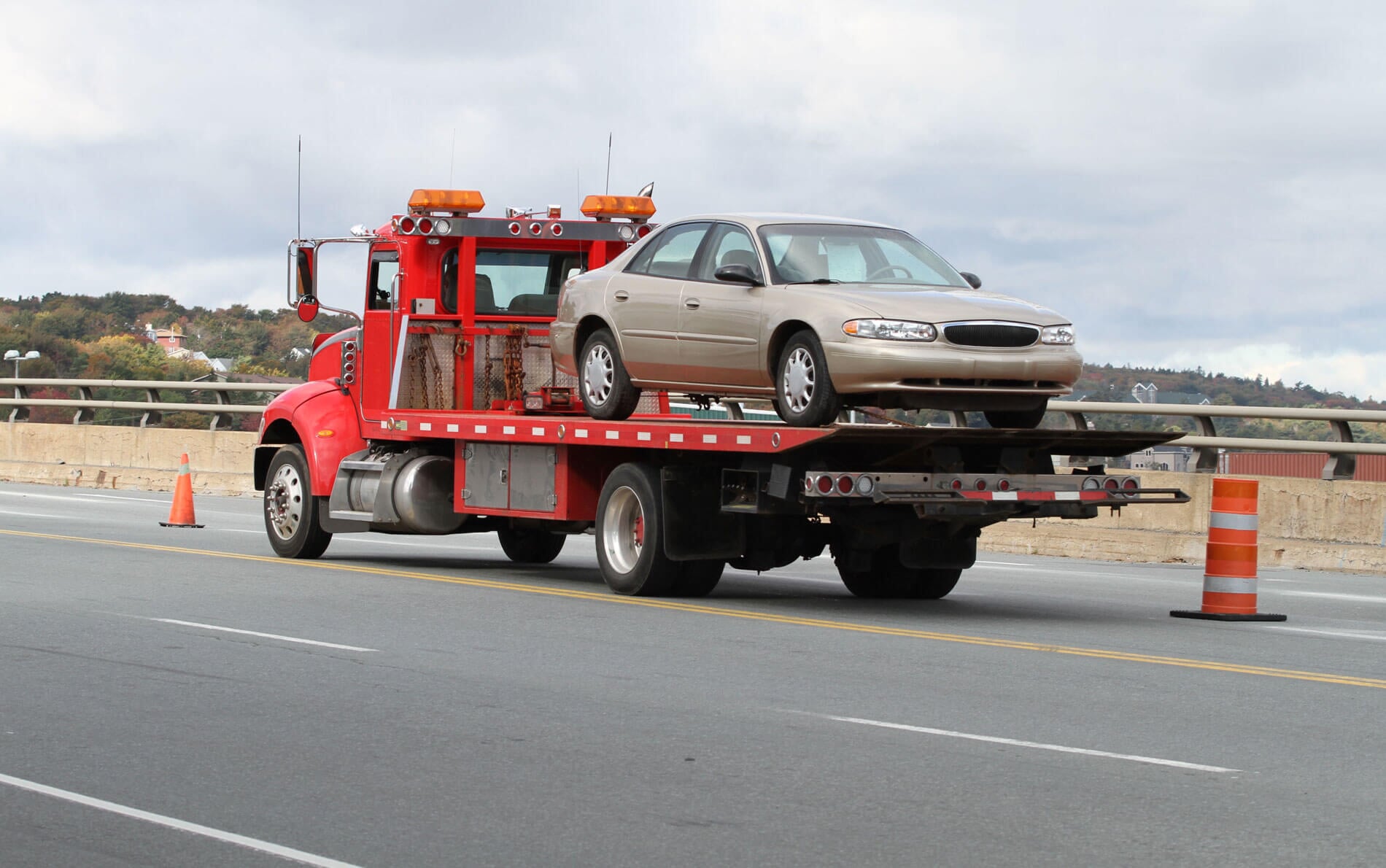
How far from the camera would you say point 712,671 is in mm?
9805

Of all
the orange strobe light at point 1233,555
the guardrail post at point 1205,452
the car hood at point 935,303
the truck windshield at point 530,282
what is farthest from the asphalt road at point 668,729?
the guardrail post at point 1205,452

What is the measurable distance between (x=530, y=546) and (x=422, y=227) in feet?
10.3

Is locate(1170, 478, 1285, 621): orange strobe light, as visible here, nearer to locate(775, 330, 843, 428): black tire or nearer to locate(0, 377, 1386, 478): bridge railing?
locate(0, 377, 1386, 478): bridge railing

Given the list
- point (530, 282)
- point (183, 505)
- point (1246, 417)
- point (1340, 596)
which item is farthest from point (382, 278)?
point (1340, 596)

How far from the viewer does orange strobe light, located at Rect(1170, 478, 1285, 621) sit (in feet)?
41.9

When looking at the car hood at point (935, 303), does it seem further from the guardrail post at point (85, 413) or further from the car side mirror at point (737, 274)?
the guardrail post at point (85, 413)

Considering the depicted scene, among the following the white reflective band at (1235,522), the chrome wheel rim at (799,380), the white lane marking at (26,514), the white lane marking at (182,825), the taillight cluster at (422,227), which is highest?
the taillight cluster at (422,227)

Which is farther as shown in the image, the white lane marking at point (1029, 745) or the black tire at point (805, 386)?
the black tire at point (805, 386)

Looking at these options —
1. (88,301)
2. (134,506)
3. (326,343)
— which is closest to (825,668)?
(326,343)

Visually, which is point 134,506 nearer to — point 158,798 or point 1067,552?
point 1067,552

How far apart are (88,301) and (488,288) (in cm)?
4697

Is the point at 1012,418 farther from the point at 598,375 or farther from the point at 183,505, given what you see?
the point at 183,505

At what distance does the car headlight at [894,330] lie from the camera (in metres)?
11.8

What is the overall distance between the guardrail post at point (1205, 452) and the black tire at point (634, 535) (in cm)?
727
